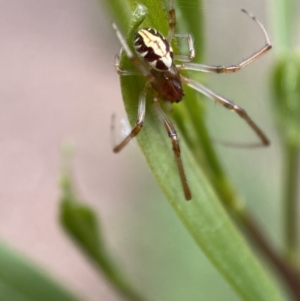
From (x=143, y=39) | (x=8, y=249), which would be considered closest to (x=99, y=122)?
(x=8, y=249)

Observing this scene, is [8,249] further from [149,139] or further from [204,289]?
[204,289]

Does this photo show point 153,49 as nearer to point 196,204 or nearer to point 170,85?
point 170,85

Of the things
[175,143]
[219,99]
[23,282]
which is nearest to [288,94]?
[219,99]

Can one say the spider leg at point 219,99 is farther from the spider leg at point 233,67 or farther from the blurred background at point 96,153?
the blurred background at point 96,153

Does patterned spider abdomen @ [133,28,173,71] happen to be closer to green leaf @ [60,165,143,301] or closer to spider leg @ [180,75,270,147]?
spider leg @ [180,75,270,147]

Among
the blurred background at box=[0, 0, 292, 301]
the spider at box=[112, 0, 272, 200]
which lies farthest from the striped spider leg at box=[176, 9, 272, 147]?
the blurred background at box=[0, 0, 292, 301]

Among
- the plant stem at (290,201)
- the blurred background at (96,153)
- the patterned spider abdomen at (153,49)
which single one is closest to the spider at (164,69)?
the patterned spider abdomen at (153,49)
